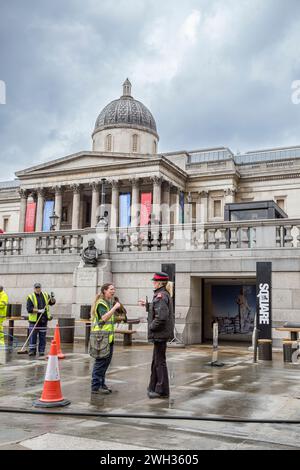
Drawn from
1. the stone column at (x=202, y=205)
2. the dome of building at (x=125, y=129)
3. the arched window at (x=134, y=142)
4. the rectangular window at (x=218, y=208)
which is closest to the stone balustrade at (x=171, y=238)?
the stone column at (x=202, y=205)

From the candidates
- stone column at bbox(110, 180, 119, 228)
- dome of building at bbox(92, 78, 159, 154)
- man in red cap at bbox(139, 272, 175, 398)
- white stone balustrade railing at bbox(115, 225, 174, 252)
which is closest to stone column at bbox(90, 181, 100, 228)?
stone column at bbox(110, 180, 119, 228)

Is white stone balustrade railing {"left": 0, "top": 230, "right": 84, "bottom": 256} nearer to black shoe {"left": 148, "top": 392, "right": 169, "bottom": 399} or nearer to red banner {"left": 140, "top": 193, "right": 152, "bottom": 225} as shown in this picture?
black shoe {"left": 148, "top": 392, "right": 169, "bottom": 399}

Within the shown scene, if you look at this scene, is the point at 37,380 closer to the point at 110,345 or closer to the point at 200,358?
the point at 110,345

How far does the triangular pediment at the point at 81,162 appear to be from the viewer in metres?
55.7

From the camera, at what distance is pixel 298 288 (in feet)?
52.7

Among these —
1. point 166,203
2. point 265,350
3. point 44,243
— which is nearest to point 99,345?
point 265,350

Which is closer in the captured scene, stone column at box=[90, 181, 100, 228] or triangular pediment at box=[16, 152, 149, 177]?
triangular pediment at box=[16, 152, 149, 177]

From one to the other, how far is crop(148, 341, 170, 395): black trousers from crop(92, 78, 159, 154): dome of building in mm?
57462

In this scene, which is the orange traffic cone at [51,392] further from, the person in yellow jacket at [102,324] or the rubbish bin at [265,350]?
the rubbish bin at [265,350]

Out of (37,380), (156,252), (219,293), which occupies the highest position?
(156,252)

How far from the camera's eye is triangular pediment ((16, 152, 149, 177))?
183ft

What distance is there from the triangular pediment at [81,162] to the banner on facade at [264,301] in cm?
4080
